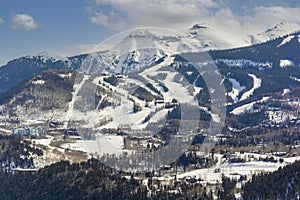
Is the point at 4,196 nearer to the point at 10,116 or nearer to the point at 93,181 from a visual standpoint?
the point at 93,181

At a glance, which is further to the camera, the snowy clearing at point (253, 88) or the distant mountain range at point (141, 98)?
the snowy clearing at point (253, 88)

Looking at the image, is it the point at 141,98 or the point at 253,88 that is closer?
the point at 141,98

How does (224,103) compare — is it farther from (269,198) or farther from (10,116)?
(269,198)

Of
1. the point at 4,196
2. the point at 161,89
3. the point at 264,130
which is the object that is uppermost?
the point at 161,89

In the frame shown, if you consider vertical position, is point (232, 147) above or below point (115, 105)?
below

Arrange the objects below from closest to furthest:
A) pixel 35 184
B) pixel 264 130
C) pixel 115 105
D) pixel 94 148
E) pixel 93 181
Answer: pixel 93 181
pixel 35 184
pixel 94 148
pixel 264 130
pixel 115 105

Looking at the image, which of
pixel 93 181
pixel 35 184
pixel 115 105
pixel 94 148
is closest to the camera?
pixel 93 181

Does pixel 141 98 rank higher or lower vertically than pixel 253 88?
lower

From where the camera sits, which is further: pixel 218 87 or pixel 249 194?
pixel 218 87

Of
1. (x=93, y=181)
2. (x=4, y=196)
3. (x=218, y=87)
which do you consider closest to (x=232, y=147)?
(x=93, y=181)

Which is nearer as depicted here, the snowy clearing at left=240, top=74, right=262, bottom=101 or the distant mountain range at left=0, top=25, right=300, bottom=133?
the distant mountain range at left=0, top=25, right=300, bottom=133
